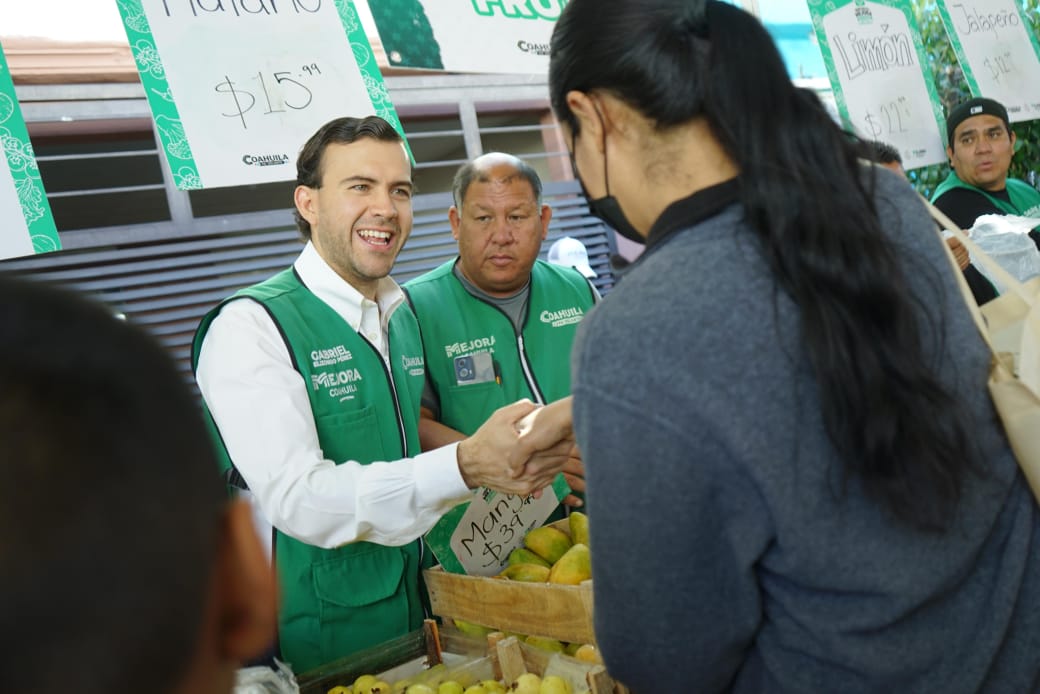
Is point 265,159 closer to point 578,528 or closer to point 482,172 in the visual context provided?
point 482,172

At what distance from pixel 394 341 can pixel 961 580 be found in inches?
63.3

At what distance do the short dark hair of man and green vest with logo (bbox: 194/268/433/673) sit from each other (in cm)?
306

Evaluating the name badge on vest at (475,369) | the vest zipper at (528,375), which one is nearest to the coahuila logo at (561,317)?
the vest zipper at (528,375)

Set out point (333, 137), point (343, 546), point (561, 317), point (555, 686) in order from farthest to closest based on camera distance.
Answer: point (561, 317) → point (333, 137) → point (343, 546) → point (555, 686)

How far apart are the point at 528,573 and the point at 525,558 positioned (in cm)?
10

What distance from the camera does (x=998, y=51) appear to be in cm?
418

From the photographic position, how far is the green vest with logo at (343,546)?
201 cm

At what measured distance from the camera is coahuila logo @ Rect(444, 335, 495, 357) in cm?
291

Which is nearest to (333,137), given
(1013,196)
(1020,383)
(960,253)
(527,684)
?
(527,684)

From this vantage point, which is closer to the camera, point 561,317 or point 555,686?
point 555,686

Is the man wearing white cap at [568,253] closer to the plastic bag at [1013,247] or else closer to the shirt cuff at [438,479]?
the plastic bag at [1013,247]

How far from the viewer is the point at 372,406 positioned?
214cm

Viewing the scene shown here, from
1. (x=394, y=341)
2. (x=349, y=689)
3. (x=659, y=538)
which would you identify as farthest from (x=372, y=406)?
(x=659, y=538)

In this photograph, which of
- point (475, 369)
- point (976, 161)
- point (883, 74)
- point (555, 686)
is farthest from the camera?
point (976, 161)
